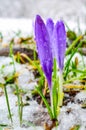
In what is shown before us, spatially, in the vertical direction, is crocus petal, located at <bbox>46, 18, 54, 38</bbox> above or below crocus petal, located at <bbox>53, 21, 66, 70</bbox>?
above

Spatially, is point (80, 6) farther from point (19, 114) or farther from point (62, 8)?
point (19, 114)

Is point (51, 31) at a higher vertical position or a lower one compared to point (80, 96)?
higher

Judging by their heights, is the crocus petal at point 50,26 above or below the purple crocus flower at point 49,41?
above

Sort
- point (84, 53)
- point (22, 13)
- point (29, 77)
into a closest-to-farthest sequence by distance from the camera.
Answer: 1. point (29, 77)
2. point (84, 53)
3. point (22, 13)

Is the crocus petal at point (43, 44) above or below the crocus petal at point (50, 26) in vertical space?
below

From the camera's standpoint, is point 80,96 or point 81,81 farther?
point 81,81

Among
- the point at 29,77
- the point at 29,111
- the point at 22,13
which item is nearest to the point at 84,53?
the point at 29,77

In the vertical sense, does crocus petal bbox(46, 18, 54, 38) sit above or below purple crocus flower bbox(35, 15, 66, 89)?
above

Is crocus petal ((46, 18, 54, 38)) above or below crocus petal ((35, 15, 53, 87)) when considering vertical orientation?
above
